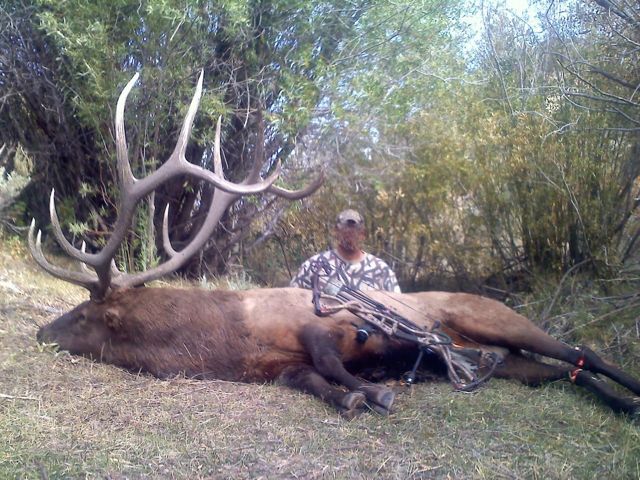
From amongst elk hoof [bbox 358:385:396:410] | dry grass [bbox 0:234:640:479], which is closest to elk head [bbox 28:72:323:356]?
dry grass [bbox 0:234:640:479]

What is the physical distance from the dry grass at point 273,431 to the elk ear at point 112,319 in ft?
1.01

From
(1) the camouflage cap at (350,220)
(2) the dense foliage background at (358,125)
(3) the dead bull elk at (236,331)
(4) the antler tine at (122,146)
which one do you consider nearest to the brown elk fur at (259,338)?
(3) the dead bull elk at (236,331)

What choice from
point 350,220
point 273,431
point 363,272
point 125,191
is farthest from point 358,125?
point 273,431

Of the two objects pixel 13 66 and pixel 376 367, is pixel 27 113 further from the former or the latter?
pixel 376 367

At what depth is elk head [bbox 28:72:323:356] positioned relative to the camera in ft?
16.5

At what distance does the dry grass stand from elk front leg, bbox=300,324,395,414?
0.36ft

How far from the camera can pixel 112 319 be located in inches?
203

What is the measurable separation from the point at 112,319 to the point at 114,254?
454 mm

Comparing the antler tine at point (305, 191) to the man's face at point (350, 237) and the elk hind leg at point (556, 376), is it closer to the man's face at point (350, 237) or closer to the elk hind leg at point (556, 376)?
the man's face at point (350, 237)

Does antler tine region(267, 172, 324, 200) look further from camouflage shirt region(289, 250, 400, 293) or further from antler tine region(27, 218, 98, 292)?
antler tine region(27, 218, 98, 292)

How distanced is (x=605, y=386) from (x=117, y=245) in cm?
330

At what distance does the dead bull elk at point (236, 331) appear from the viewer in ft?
16.1

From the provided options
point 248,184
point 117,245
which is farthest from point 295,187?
point 117,245

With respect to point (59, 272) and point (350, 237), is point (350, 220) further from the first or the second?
point (59, 272)
